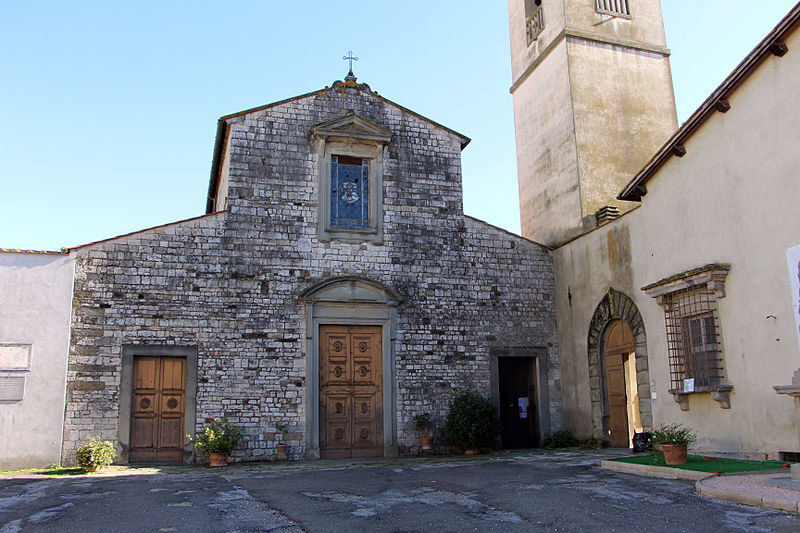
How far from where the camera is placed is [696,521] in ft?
19.5

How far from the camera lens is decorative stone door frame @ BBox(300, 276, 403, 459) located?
12.9 meters

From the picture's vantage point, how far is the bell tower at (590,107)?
1527cm

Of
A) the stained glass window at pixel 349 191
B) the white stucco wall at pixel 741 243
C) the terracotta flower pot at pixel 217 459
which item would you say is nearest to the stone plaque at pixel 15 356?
the terracotta flower pot at pixel 217 459

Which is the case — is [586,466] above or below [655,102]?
below

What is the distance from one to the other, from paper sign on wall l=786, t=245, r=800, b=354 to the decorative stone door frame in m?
6.91

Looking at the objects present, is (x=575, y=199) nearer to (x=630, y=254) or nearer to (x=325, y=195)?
(x=630, y=254)

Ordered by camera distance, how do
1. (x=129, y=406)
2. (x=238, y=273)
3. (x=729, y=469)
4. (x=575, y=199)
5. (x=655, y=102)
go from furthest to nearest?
(x=655, y=102) → (x=575, y=199) → (x=238, y=273) → (x=129, y=406) → (x=729, y=469)

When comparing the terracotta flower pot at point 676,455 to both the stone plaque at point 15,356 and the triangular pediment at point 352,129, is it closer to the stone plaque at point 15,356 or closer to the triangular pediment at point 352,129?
the triangular pediment at point 352,129

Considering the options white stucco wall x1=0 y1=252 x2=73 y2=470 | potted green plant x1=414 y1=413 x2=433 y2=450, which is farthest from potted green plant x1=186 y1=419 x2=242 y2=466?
potted green plant x1=414 y1=413 x2=433 y2=450

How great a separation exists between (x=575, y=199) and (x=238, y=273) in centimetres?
742

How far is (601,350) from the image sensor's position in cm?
1348

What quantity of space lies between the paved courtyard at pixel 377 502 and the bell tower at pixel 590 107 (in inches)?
271

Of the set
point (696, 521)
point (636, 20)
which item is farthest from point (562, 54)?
point (696, 521)

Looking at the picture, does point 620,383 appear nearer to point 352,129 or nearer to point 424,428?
point 424,428
